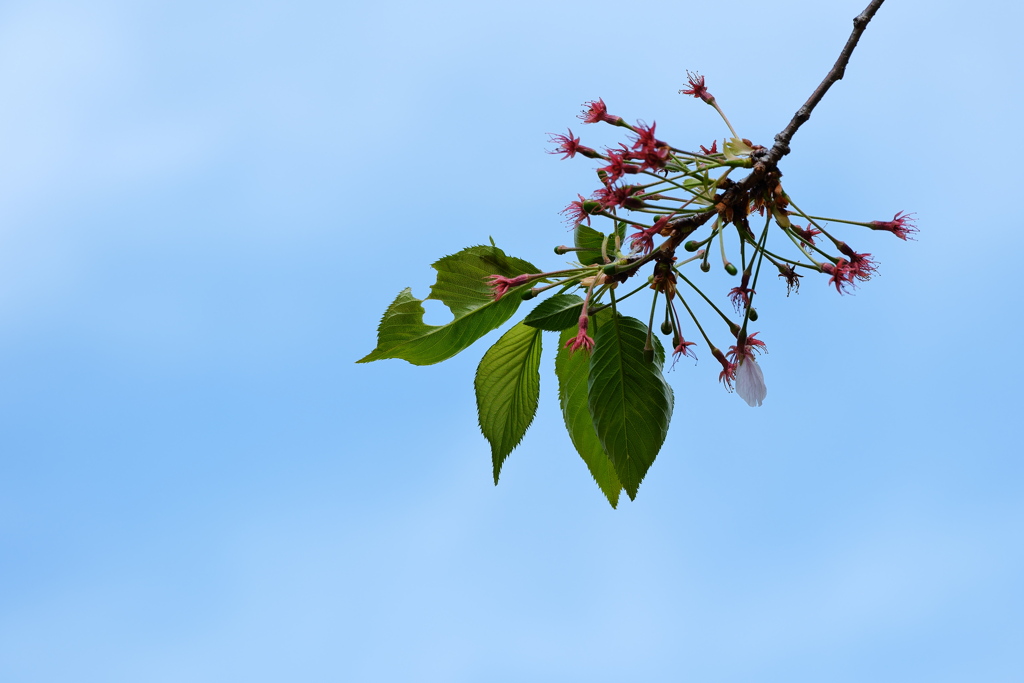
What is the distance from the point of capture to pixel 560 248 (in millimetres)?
2385

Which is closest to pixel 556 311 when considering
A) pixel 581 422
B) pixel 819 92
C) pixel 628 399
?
pixel 628 399

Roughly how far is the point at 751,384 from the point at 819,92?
0.71 metres

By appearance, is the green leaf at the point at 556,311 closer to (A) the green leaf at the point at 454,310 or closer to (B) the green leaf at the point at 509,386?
(A) the green leaf at the point at 454,310

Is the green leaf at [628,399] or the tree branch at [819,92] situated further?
the green leaf at [628,399]

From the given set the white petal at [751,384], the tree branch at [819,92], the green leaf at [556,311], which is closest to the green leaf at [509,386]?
the green leaf at [556,311]

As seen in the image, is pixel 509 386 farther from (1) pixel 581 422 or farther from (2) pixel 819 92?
(2) pixel 819 92

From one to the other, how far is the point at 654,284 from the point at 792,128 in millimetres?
480

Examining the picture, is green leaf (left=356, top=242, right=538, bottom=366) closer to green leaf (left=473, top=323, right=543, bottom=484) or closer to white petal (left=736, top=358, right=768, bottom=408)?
green leaf (left=473, top=323, right=543, bottom=484)

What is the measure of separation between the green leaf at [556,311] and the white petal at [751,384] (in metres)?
0.44

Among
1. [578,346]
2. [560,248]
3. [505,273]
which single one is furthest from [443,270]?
[578,346]

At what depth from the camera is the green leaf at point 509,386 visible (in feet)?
8.38

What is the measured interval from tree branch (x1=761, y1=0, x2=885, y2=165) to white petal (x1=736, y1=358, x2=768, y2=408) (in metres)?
0.52

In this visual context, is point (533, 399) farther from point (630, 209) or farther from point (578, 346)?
point (630, 209)

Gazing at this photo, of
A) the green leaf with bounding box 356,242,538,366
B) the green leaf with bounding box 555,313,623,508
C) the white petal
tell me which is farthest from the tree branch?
the green leaf with bounding box 555,313,623,508
